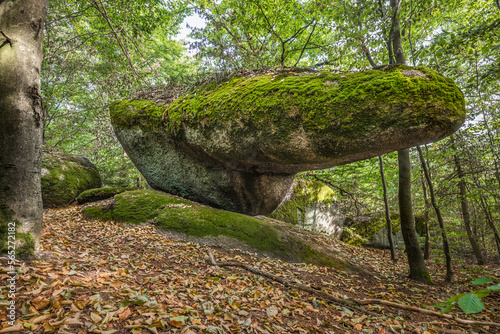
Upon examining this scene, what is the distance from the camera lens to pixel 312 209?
9836 mm

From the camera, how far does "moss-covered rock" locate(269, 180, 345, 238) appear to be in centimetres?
954

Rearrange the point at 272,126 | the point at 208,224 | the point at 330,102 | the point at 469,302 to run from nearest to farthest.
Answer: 1. the point at 469,302
2. the point at 330,102
3. the point at 272,126
4. the point at 208,224

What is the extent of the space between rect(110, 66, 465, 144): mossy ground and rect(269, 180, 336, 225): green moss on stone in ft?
18.1

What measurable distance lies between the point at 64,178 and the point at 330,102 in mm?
8266

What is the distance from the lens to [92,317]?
2.06m

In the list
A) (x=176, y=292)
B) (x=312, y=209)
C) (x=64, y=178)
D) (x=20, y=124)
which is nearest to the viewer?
(x=20, y=124)

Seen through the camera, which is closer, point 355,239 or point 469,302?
point 469,302

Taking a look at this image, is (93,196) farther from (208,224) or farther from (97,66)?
(97,66)

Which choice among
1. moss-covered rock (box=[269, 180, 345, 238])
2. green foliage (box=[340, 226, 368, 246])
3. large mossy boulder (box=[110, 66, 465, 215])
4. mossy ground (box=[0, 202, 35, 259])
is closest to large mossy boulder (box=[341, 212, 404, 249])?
green foliage (box=[340, 226, 368, 246])

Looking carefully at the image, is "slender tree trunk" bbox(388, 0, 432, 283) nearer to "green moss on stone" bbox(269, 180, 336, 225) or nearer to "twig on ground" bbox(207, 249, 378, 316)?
"twig on ground" bbox(207, 249, 378, 316)

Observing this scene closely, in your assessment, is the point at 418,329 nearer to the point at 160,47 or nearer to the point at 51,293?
the point at 51,293

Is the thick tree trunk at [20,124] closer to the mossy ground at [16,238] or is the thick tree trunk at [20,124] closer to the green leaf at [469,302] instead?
the mossy ground at [16,238]

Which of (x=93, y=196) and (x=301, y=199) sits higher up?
(x=301, y=199)

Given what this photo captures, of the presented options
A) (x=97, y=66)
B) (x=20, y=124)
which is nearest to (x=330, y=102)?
(x=20, y=124)
